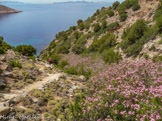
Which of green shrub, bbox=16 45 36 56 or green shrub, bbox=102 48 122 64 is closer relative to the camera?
green shrub, bbox=102 48 122 64

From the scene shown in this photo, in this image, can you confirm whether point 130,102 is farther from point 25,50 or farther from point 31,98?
point 25,50

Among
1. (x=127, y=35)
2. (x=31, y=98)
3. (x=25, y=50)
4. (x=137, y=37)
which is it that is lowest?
(x=31, y=98)

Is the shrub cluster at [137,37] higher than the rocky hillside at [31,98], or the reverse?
the shrub cluster at [137,37]

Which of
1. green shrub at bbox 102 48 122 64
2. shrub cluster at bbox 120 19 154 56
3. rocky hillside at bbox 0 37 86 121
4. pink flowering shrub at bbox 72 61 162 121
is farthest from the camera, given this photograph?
shrub cluster at bbox 120 19 154 56

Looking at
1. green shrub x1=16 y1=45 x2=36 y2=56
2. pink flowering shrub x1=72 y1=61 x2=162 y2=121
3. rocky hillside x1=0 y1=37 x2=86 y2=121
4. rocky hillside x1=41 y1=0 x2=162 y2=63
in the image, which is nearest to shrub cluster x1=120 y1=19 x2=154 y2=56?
rocky hillside x1=41 y1=0 x2=162 y2=63

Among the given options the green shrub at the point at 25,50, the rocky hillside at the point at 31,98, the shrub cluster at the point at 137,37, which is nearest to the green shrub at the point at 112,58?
the shrub cluster at the point at 137,37

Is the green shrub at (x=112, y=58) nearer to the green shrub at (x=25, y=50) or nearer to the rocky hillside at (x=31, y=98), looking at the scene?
the rocky hillside at (x=31, y=98)

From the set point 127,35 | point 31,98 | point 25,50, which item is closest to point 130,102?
point 31,98

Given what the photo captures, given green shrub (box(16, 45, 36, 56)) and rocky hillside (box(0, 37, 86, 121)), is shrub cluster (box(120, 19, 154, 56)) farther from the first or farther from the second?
green shrub (box(16, 45, 36, 56))

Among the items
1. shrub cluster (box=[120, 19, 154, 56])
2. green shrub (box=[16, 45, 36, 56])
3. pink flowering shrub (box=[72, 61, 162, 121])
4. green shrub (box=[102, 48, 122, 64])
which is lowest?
pink flowering shrub (box=[72, 61, 162, 121])

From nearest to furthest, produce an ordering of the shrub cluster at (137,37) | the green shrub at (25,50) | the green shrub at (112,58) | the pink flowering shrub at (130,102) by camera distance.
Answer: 1. the pink flowering shrub at (130,102)
2. the green shrub at (112,58)
3. the shrub cluster at (137,37)
4. the green shrub at (25,50)

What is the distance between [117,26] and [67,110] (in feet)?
83.9

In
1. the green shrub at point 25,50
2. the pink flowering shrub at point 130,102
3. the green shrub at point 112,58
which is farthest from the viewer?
the green shrub at point 25,50

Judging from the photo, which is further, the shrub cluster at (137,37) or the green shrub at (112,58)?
the shrub cluster at (137,37)
